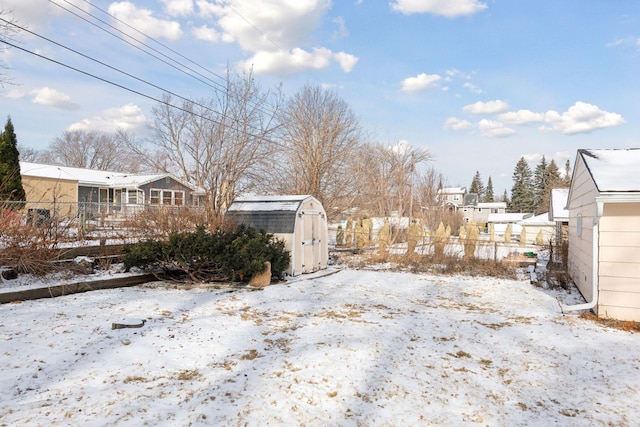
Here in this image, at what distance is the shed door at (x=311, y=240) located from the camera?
1073 centimetres

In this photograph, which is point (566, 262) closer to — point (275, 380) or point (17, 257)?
point (275, 380)

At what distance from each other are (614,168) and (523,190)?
57.8 m

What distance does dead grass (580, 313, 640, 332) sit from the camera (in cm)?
616

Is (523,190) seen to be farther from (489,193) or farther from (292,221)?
(292,221)

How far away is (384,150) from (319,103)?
23.3 feet

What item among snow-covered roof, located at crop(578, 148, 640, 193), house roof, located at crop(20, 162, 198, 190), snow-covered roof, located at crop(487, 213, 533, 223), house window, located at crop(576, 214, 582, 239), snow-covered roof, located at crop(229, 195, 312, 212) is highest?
house roof, located at crop(20, 162, 198, 190)

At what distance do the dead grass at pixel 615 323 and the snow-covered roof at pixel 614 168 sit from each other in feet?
7.07

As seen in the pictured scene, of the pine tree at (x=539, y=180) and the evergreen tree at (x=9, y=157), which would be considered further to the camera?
the pine tree at (x=539, y=180)

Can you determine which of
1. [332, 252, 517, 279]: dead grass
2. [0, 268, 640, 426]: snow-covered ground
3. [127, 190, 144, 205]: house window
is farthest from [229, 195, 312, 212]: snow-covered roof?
[127, 190, 144, 205]: house window

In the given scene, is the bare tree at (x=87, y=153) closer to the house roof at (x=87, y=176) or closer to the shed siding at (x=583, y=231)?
the house roof at (x=87, y=176)

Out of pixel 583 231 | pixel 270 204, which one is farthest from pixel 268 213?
pixel 583 231

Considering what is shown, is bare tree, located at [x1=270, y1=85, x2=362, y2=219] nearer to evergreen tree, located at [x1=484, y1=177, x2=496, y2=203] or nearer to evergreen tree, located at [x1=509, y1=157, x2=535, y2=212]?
evergreen tree, located at [x1=509, y1=157, x2=535, y2=212]

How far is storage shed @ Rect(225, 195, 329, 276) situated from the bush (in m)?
1.18

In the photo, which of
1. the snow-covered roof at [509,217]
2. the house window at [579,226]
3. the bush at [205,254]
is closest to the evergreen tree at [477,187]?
the snow-covered roof at [509,217]
